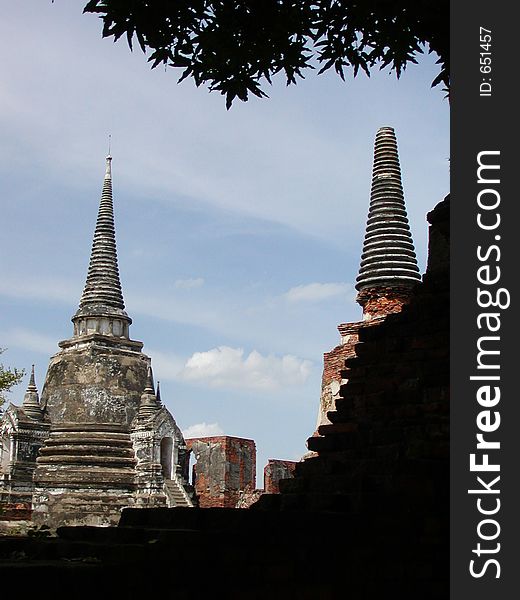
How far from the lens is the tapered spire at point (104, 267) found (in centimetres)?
2959

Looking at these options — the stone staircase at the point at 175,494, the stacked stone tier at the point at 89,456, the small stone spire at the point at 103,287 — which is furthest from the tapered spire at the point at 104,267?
the stone staircase at the point at 175,494

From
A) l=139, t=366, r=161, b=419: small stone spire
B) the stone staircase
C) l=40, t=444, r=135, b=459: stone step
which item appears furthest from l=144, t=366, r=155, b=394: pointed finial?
the stone staircase

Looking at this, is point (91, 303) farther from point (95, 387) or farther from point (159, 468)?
point (159, 468)

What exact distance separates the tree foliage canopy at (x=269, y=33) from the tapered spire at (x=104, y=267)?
21.0 meters

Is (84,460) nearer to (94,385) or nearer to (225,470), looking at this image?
(94,385)

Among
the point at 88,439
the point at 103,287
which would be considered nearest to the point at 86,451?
the point at 88,439

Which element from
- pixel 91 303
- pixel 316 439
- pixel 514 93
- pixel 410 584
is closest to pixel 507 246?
pixel 514 93

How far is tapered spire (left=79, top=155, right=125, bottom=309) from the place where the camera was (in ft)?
97.1

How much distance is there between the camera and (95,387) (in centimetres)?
2758

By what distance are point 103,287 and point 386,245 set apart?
12.2m

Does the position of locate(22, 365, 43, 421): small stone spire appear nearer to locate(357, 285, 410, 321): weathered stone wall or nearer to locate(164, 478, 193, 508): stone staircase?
locate(164, 478, 193, 508): stone staircase

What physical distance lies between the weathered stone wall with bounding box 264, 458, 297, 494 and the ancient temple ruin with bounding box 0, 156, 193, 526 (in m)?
2.94

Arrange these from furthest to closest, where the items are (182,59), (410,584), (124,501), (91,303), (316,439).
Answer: (91,303) < (124,501) < (182,59) < (316,439) < (410,584)

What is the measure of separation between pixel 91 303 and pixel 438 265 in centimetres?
2218
